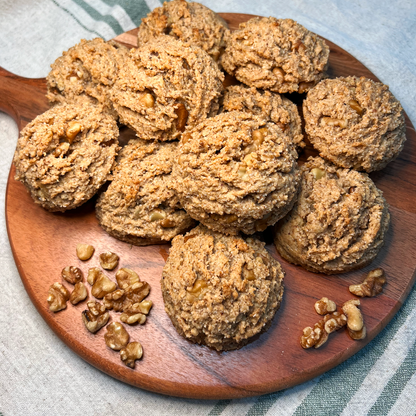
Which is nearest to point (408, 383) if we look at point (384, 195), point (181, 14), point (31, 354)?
point (384, 195)

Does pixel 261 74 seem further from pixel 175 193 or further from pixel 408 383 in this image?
pixel 408 383

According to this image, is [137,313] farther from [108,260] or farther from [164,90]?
[164,90]

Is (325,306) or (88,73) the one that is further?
(88,73)

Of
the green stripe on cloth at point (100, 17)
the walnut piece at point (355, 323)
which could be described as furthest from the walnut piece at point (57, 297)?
the green stripe on cloth at point (100, 17)

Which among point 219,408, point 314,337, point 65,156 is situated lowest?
point 219,408

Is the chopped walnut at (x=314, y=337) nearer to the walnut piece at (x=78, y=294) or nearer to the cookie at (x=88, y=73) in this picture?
the walnut piece at (x=78, y=294)

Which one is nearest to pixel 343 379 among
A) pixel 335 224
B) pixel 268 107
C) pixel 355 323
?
pixel 355 323

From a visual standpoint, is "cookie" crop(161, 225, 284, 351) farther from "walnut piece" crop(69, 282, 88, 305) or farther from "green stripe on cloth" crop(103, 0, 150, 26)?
"green stripe on cloth" crop(103, 0, 150, 26)
